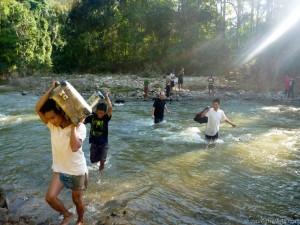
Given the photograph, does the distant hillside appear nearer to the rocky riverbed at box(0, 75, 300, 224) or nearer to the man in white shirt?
the rocky riverbed at box(0, 75, 300, 224)

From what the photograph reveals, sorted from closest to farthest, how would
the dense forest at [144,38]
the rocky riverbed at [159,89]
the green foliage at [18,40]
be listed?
the rocky riverbed at [159,89] < the dense forest at [144,38] < the green foliage at [18,40]

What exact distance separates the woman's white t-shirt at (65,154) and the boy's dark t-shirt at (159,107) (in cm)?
713

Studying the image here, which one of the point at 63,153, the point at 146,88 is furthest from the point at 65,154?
the point at 146,88

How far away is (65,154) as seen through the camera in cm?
389

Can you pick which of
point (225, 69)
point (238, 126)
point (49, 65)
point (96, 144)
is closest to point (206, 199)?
point (96, 144)

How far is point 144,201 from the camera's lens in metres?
5.52

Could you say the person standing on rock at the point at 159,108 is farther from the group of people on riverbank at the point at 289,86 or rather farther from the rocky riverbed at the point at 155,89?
the group of people on riverbank at the point at 289,86

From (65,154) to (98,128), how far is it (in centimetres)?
227

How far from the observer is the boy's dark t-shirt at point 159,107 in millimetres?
11020

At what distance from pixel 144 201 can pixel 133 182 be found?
3.06ft

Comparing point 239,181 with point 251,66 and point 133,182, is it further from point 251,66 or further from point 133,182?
point 251,66

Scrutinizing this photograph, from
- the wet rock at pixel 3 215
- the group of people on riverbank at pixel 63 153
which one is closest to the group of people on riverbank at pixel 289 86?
the group of people on riverbank at pixel 63 153

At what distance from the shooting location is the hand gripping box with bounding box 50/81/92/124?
3.51 metres

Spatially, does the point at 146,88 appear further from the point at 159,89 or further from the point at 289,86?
the point at 289,86
